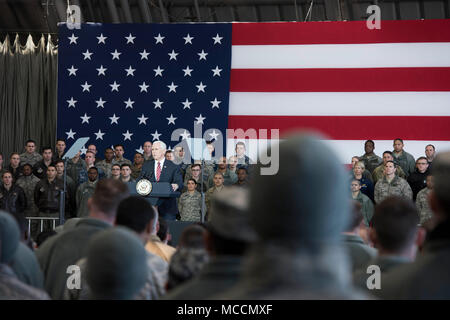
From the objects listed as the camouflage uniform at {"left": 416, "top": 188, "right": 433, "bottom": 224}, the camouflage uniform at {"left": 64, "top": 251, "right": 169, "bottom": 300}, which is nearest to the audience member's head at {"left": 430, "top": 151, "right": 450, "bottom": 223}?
the camouflage uniform at {"left": 64, "top": 251, "right": 169, "bottom": 300}

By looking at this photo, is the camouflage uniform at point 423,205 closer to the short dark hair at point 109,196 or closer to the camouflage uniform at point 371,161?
the camouflage uniform at point 371,161

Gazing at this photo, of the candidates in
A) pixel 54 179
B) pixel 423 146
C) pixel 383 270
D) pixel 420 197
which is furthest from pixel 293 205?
pixel 423 146

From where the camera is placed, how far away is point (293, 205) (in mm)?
987

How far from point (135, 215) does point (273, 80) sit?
9327 mm

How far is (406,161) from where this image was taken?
34.1 feet

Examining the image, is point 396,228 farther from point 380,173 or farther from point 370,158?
point 370,158

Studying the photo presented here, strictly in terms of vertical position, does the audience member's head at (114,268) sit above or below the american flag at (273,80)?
below

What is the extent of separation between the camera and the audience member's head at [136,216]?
2857 millimetres

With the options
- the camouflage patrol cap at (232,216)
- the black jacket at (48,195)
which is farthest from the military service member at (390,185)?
the camouflage patrol cap at (232,216)

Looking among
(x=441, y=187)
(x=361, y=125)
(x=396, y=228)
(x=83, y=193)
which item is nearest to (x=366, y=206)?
(x=361, y=125)

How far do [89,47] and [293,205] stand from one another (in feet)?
38.9

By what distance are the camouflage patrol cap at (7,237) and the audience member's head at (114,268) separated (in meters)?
0.60

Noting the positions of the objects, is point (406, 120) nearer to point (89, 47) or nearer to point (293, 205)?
point (89, 47)

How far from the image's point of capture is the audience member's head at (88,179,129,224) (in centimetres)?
311
